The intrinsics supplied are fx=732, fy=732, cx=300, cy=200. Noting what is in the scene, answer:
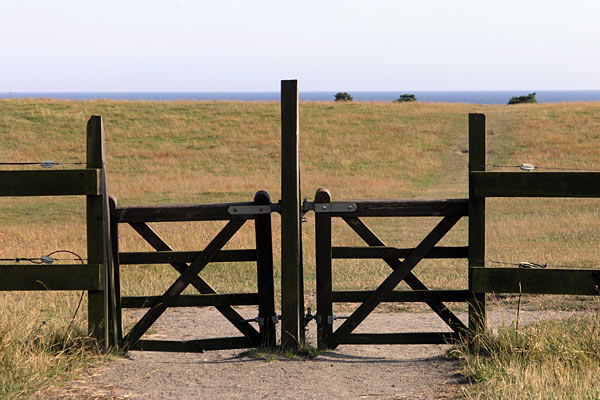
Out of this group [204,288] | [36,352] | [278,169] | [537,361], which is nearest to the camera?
[537,361]

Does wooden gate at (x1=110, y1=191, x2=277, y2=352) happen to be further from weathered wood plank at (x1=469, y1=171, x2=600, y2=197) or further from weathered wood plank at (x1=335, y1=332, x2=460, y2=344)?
weathered wood plank at (x1=469, y1=171, x2=600, y2=197)

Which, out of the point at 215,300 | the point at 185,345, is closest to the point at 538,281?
the point at 215,300

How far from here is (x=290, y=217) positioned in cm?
683

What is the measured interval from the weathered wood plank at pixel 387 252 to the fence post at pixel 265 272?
63 cm

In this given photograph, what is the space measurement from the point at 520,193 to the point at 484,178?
0.34m

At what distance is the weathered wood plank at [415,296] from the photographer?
686 centimetres

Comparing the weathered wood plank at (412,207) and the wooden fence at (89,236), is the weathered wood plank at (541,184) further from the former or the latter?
the wooden fence at (89,236)

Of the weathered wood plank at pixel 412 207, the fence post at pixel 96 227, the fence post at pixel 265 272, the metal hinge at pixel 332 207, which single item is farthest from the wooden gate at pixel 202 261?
the weathered wood plank at pixel 412 207

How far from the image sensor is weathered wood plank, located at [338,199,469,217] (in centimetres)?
682

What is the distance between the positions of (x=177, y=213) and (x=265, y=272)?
1014 millimetres

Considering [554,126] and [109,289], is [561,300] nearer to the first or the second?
[109,289]

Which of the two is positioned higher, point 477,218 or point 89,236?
point 477,218

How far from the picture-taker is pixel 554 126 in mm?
41562

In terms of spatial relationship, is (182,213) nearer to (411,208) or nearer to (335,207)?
(335,207)
